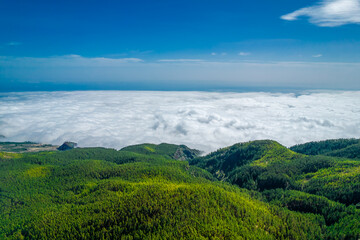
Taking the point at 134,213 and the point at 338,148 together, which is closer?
the point at 134,213

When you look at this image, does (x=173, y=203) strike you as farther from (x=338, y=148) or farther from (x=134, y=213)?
(x=338, y=148)

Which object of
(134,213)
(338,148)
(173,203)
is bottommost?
(338,148)

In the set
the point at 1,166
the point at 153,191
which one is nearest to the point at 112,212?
the point at 153,191

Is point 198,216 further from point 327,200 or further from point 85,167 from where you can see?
point 85,167

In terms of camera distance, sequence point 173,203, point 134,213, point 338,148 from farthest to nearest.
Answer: point 338,148 < point 173,203 < point 134,213

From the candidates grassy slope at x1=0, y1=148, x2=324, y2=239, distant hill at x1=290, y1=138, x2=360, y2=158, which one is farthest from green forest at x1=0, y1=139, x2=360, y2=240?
distant hill at x1=290, y1=138, x2=360, y2=158

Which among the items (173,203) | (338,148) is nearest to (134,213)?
(173,203)

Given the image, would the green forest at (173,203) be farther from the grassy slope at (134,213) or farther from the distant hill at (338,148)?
the distant hill at (338,148)

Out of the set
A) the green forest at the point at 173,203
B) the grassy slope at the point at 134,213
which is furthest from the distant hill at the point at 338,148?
the grassy slope at the point at 134,213

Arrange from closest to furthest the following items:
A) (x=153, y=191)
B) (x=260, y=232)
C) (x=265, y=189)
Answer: (x=260, y=232), (x=153, y=191), (x=265, y=189)
